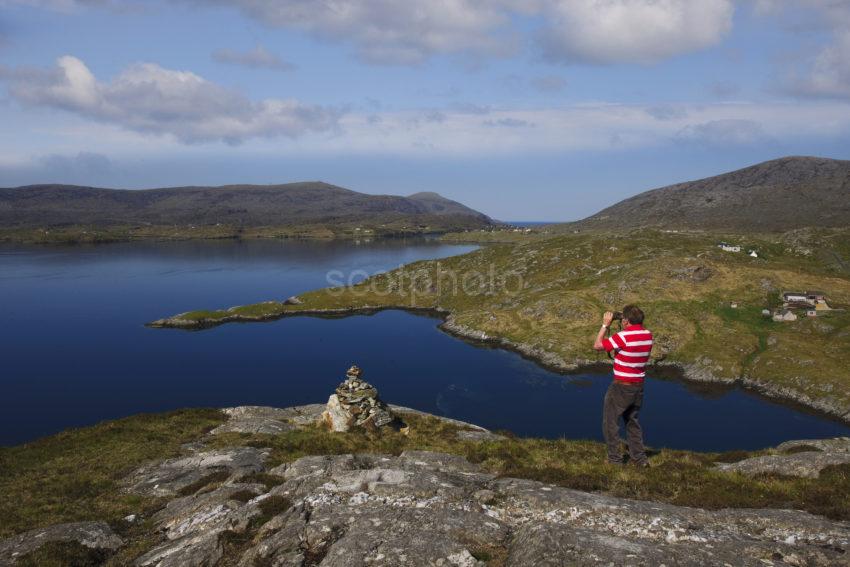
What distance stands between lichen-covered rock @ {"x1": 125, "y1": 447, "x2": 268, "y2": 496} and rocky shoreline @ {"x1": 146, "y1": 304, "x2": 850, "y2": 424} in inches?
2934

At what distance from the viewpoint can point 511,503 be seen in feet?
44.8

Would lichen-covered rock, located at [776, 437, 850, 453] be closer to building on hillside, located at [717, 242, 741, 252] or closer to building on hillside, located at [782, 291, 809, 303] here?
building on hillside, located at [782, 291, 809, 303]

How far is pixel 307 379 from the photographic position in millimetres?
88312

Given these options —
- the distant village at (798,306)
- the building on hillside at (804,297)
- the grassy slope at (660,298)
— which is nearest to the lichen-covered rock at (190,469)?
the grassy slope at (660,298)

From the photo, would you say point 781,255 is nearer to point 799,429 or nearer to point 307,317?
point 799,429

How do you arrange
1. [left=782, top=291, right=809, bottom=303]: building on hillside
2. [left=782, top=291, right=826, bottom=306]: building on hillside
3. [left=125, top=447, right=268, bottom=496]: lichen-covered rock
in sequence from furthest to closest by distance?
1. [left=782, top=291, right=809, bottom=303]: building on hillside
2. [left=782, top=291, right=826, bottom=306]: building on hillside
3. [left=125, top=447, right=268, bottom=496]: lichen-covered rock

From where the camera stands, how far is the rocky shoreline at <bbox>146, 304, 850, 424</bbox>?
74.2 meters

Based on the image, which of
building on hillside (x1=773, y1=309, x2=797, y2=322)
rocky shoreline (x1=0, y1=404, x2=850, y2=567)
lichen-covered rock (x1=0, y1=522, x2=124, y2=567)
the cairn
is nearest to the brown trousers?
rocky shoreline (x1=0, y1=404, x2=850, y2=567)

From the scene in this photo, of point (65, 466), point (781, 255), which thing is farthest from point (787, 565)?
point (781, 255)

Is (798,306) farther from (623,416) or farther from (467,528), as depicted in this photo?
(467,528)

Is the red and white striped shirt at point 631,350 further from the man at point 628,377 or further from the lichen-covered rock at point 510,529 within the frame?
the lichen-covered rock at point 510,529

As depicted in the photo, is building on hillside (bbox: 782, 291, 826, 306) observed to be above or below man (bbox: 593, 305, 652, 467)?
below

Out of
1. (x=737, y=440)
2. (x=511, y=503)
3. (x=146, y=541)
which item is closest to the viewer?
(x=511, y=503)

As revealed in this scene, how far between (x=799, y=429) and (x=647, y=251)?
81749mm
